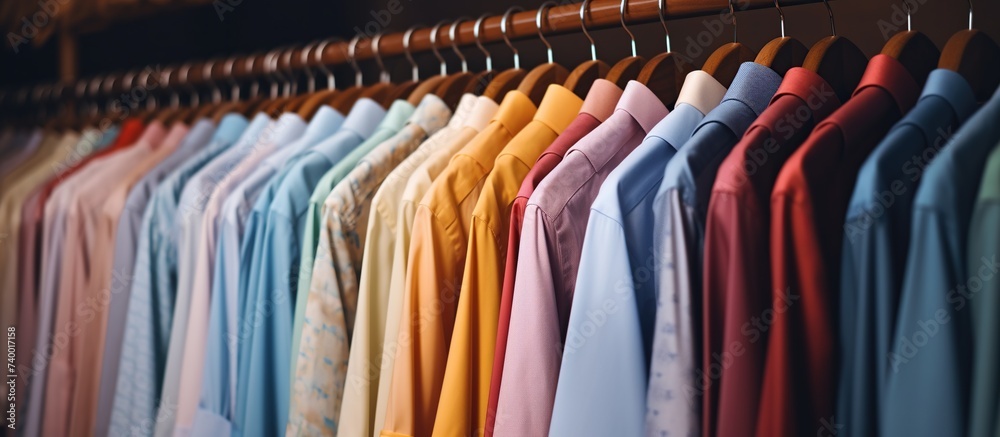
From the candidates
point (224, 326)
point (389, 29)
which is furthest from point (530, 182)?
point (389, 29)

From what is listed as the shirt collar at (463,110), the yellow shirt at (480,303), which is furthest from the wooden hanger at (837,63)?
the shirt collar at (463,110)

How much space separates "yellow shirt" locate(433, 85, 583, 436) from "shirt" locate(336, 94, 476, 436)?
0.14m

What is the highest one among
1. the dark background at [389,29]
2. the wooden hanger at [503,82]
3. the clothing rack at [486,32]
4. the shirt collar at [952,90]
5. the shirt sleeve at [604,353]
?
the dark background at [389,29]

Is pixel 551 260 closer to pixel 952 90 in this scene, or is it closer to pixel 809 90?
pixel 809 90

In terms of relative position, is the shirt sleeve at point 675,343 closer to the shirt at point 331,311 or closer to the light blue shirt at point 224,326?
the shirt at point 331,311

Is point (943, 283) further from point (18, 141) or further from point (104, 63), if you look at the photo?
point (104, 63)

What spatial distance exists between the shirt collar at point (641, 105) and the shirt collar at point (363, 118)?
492 mm

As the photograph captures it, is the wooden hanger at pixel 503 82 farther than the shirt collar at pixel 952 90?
Yes

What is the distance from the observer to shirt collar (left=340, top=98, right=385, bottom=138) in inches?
53.1

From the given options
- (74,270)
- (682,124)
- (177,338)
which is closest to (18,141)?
(74,270)

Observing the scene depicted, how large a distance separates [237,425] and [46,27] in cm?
145

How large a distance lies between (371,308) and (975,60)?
2.62 feet

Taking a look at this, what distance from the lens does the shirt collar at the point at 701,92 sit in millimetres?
984

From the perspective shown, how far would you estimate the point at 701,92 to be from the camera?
3.26 feet
